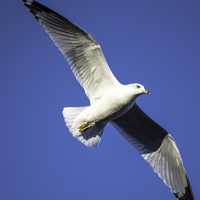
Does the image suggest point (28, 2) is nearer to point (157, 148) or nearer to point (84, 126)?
point (84, 126)

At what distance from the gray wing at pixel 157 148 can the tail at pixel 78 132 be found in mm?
527

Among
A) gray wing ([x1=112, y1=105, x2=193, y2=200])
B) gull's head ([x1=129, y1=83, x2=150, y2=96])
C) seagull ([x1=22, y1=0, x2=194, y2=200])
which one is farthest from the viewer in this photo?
gray wing ([x1=112, y1=105, x2=193, y2=200])

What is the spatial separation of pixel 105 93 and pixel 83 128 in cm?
43

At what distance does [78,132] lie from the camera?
26.9 ft

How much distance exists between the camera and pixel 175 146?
8734mm

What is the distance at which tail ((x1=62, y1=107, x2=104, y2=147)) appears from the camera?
819 cm

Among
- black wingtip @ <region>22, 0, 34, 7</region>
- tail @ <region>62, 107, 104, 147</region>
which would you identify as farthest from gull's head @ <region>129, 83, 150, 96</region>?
black wingtip @ <region>22, 0, 34, 7</region>

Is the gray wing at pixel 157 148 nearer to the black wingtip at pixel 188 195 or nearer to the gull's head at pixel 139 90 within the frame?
the black wingtip at pixel 188 195

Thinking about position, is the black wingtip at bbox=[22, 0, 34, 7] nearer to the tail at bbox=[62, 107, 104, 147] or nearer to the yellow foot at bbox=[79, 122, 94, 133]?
the tail at bbox=[62, 107, 104, 147]

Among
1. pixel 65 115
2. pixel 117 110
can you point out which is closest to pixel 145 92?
pixel 117 110

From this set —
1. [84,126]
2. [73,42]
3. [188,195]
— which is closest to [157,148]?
[188,195]

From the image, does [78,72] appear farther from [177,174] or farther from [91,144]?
[177,174]

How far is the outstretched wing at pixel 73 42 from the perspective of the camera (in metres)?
8.07

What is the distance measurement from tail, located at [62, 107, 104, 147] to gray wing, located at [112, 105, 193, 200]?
53 cm
